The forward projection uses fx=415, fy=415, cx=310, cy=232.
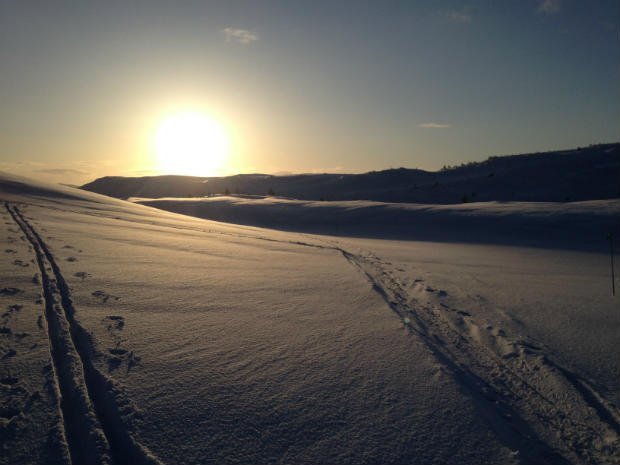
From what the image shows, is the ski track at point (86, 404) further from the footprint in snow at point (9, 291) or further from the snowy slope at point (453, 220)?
the snowy slope at point (453, 220)

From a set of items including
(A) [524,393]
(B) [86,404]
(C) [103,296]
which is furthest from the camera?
(C) [103,296]

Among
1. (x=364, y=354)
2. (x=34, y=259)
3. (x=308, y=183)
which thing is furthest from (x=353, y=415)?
(x=308, y=183)

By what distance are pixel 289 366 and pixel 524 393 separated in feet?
4.28

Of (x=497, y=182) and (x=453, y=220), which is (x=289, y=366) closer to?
(x=453, y=220)

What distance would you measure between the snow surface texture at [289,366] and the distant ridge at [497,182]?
13.1 metres

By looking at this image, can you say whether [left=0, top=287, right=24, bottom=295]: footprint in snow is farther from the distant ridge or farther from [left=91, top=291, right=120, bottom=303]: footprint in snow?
the distant ridge

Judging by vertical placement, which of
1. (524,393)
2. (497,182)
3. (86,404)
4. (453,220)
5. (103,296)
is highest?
(497,182)

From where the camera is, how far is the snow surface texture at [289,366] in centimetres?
171

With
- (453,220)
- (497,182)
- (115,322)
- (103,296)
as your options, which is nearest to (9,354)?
(115,322)

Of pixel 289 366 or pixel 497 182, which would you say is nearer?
pixel 289 366

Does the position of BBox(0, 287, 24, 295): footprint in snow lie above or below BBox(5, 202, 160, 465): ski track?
above

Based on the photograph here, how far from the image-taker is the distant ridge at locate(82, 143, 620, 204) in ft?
57.2

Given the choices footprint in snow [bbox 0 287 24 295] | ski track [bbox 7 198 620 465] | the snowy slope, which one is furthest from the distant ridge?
footprint in snow [bbox 0 287 24 295]

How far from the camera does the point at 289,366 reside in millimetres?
2342
